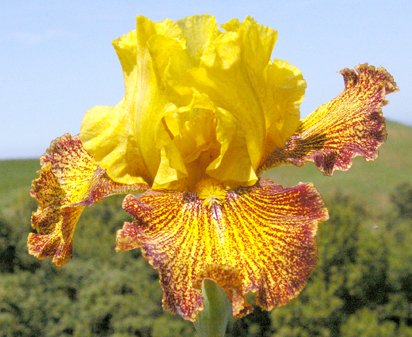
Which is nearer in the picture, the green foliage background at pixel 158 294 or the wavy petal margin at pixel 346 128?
the wavy petal margin at pixel 346 128

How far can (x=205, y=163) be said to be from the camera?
1641 millimetres

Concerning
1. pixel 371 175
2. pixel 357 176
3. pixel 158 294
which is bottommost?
pixel 357 176

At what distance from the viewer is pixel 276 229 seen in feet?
4.93

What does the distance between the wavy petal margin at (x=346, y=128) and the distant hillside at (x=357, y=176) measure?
99.3ft

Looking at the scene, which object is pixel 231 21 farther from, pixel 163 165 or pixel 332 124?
pixel 332 124

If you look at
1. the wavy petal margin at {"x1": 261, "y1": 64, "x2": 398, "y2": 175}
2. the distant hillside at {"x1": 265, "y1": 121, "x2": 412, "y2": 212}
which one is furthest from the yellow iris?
the distant hillside at {"x1": 265, "y1": 121, "x2": 412, "y2": 212}

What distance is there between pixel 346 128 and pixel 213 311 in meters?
0.76

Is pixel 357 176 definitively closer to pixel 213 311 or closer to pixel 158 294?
pixel 158 294

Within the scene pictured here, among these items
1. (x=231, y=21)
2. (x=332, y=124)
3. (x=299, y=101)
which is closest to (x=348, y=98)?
(x=332, y=124)

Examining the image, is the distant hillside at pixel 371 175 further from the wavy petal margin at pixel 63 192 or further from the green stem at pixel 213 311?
the green stem at pixel 213 311

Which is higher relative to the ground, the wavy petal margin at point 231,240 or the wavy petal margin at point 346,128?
the wavy petal margin at point 346,128

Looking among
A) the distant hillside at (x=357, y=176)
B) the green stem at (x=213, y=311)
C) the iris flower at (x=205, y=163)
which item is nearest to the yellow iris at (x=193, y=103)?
the iris flower at (x=205, y=163)

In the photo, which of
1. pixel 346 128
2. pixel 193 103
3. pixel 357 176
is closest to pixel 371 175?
pixel 357 176

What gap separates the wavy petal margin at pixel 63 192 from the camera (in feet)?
5.50
